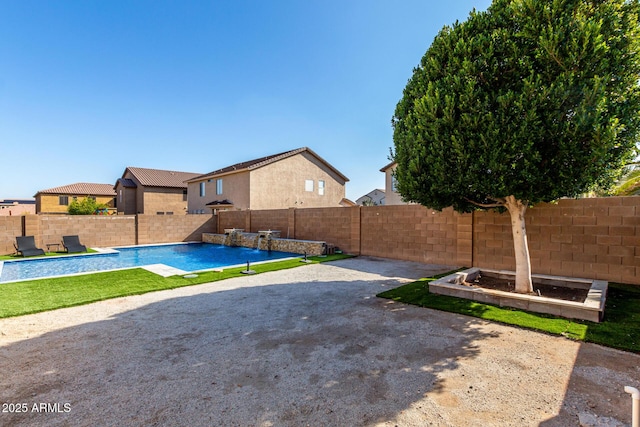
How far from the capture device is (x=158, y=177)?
39.4m

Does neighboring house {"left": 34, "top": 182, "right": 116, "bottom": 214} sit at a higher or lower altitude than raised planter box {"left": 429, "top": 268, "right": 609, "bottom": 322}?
higher

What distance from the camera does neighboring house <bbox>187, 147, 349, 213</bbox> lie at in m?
25.8

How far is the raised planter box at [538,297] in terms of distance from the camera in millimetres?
5383

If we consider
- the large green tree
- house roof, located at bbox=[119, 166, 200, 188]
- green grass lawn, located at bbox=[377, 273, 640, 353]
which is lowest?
green grass lawn, located at bbox=[377, 273, 640, 353]

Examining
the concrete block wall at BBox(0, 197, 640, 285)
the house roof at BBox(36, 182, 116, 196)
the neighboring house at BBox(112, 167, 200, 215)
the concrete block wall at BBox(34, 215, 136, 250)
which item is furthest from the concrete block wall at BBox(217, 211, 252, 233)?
the house roof at BBox(36, 182, 116, 196)

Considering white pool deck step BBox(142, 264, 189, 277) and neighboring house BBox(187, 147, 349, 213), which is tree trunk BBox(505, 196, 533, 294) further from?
neighboring house BBox(187, 147, 349, 213)

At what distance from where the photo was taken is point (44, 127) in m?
19.2

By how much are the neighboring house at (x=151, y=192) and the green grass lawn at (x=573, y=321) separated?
36886 millimetres

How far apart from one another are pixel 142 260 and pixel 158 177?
91.9 feet

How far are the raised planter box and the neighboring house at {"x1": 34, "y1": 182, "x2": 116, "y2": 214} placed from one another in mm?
48636

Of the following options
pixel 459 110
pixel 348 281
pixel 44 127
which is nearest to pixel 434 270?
pixel 348 281

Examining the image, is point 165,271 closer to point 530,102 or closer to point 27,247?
point 27,247

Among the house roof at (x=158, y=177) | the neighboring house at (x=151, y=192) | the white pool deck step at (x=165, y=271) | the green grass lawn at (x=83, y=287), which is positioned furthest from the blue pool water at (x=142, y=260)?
the house roof at (x=158, y=177)

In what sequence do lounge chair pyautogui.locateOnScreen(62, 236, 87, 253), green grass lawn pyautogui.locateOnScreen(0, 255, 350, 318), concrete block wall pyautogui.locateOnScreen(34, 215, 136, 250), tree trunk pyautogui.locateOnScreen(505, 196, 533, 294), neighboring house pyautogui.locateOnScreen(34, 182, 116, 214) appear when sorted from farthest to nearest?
neighboring house pyautogui.locateOnScreen(34, 182, 116, 214) < concrete block wall pyautogui.locateOnScreen(34, 215, 136, 250) < lounge chair pyautogui.locateOnScreen(62, 236, 87, 253) < tree trunk pyautogui.locateOnScreen(505, 196, 533, 294) < green grass lawn pyautogui.locateOnScreen(0, 255, 350, 318)
